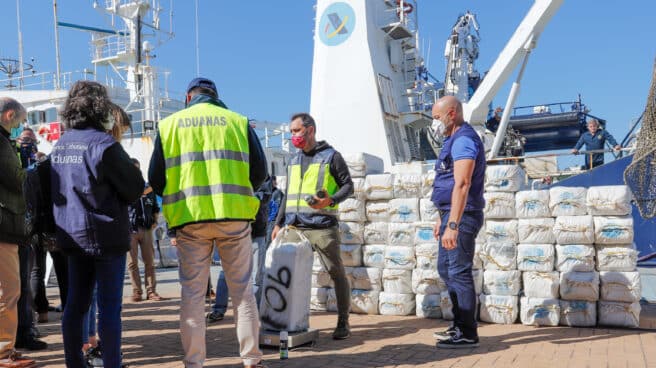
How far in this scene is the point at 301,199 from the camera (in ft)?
15.2

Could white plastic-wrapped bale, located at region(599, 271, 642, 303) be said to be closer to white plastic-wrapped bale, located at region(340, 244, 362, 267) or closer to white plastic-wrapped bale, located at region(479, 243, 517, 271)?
white plastic-wrapped bale, located at region(479, 243, 517, 271)

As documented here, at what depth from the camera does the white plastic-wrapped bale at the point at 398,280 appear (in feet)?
18.3

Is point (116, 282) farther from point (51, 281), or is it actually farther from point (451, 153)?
point (51, 281)

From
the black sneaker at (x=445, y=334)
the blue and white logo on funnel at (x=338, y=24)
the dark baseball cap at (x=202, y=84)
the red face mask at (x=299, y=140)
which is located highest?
the blue and white logo on funnel at (x=338, y=24)

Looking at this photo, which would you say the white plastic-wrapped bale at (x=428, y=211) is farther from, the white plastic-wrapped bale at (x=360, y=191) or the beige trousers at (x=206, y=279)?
the beige trousers at (x=206, y=279)

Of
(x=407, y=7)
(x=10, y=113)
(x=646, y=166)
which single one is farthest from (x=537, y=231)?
(x=407, y=7)

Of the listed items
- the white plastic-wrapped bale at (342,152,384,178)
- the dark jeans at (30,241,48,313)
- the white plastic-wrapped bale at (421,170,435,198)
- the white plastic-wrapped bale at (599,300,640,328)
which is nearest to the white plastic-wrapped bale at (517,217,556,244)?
the white plastic-wrapped bale at (599,300,640,328)

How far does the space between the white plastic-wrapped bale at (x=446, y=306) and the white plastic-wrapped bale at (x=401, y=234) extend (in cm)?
65

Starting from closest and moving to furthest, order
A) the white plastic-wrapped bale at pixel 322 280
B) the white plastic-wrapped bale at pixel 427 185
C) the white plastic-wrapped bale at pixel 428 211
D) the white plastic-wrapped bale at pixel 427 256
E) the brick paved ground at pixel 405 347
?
the brick paved ground at pixel 405 347 < the white plastic-wrapped bale at pixel 427 256 < the white plastic-wrapped bale at pixel 428 211 < the white plastic-wrapped bale at pixel 427 185 < the white plastic-wrapped bale at pixel 322 280

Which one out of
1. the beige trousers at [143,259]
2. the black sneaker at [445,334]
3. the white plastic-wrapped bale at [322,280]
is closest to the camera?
the black sneaker at [445,334]

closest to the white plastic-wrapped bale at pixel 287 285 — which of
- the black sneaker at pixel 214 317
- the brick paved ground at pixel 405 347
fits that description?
the brick paved ground at pixel 405 347

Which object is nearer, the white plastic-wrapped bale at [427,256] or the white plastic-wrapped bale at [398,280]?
the white plastic-wrapped bale at [427,256]

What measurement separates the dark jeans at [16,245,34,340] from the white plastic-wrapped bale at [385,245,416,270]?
3487 millimetres

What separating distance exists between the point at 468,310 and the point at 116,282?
8.72 feet
